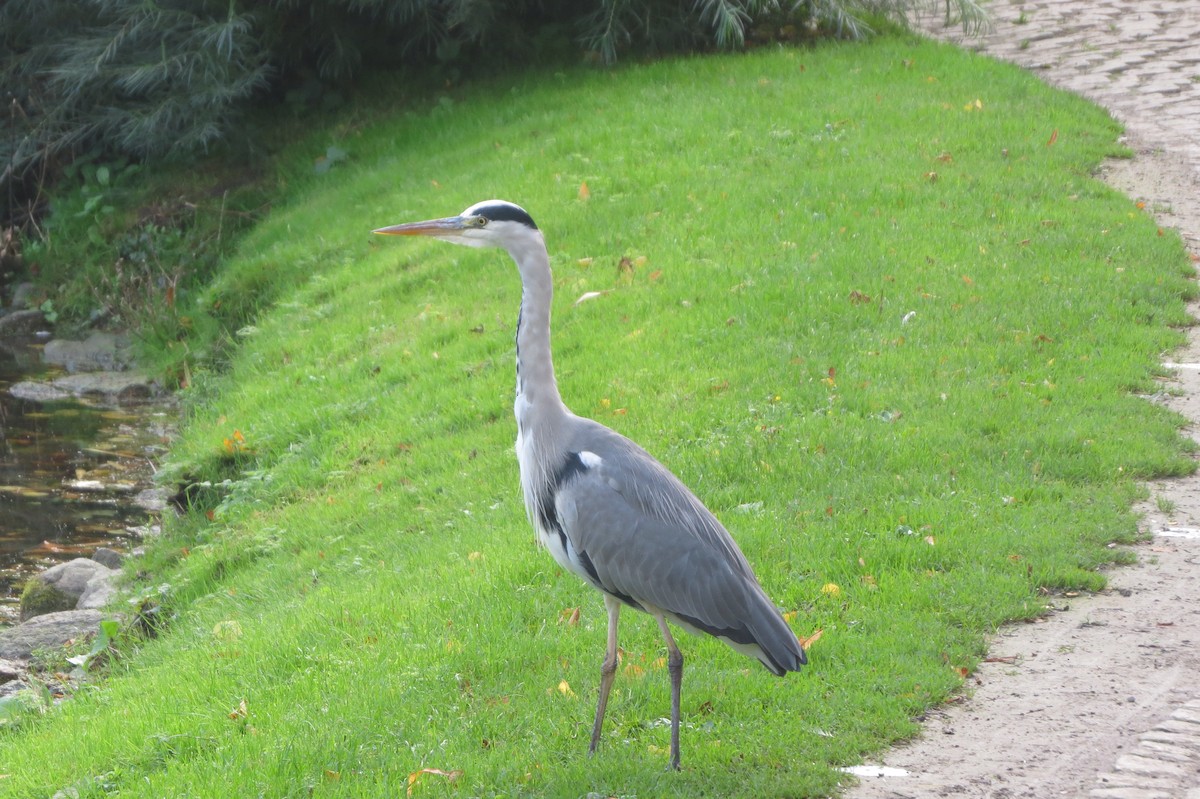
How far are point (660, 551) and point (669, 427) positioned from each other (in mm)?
2814

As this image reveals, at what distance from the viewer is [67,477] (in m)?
11.0

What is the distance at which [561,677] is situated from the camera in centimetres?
553

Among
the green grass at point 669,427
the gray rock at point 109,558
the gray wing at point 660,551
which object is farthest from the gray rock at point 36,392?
the gray wing at point 660,551

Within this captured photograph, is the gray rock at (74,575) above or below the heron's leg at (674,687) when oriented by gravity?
below

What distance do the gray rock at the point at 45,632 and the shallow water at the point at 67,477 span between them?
2.21 feet

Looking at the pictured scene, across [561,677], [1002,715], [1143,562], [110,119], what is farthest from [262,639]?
[110,119]

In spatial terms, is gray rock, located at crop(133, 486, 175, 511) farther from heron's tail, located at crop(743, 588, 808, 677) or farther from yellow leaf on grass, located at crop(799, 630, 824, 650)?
heron's tail, located at crop(743, 588, 808, 677)

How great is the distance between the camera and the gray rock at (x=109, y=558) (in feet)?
30.7

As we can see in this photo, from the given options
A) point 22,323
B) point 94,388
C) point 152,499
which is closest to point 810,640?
point 152,499

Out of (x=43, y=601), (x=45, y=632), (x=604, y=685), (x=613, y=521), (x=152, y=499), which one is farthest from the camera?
(x=152, y=499)

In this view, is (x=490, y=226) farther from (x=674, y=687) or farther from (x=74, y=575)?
(x=74, y=575)

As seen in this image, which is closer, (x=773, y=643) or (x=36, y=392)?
(x=773, y=643)

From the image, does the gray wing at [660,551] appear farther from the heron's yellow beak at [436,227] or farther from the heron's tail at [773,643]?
the heron's yellow beak at [436,227]

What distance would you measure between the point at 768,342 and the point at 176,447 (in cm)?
501
